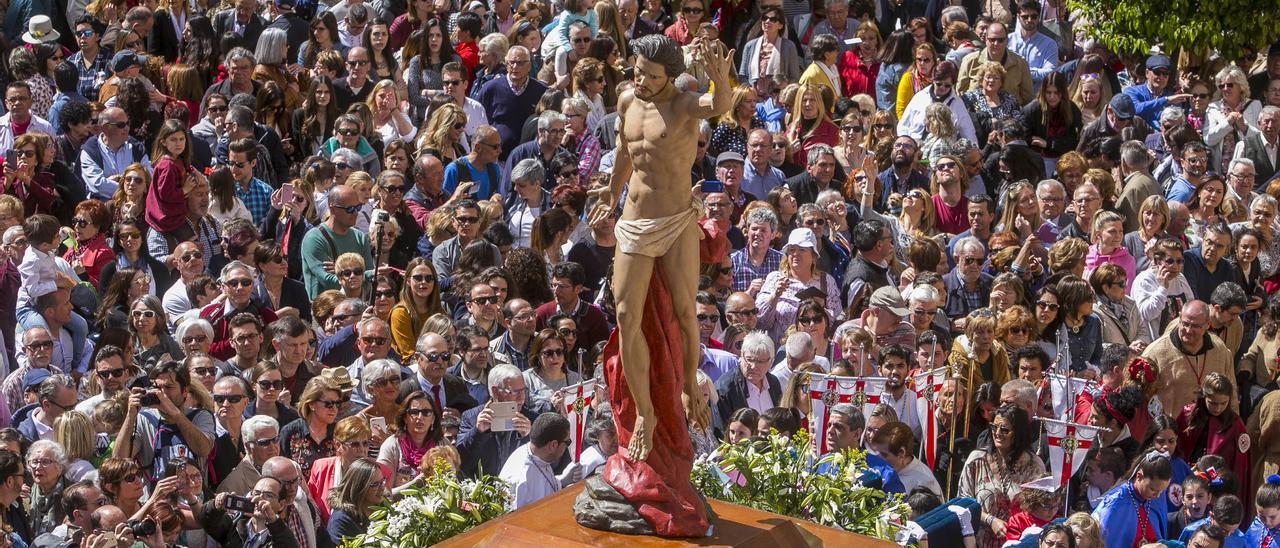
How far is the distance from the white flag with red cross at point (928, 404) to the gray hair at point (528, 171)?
443 cm

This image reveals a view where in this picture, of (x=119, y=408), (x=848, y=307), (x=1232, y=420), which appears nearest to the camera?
(x=119, y=408)

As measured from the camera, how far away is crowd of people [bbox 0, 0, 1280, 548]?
590 inches

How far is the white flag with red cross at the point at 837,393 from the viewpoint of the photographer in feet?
50.5

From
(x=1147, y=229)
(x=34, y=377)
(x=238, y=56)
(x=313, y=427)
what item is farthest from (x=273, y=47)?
(x=1147, y=229)

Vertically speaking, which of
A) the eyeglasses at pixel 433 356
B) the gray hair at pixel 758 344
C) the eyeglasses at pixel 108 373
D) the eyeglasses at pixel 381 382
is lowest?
the eyeglasses at pixel 381 382

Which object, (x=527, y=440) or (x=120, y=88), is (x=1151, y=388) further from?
(x=120, y=88)

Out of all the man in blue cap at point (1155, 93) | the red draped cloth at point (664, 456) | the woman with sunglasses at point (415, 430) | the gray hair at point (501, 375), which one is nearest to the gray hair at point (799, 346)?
the gray hair at point (501, 375)

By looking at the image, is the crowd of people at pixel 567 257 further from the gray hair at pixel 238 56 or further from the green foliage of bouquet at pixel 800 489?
the green foliage of bouquet at pixel 800 489

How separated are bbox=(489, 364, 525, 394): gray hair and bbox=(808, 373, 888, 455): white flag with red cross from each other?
2026 millimetres

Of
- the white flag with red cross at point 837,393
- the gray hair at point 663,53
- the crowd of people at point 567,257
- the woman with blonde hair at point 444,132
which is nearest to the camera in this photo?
the gray hair at point 663,53

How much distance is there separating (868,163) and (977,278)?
1.77m

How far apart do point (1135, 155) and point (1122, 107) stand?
1.41m

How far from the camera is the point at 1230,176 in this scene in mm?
20641

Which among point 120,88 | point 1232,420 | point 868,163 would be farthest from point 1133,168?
point 120,88
